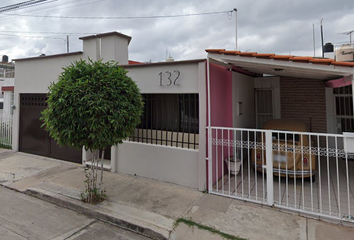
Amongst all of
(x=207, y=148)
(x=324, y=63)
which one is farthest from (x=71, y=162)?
(x=324, y=63)

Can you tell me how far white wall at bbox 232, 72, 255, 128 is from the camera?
647 cm

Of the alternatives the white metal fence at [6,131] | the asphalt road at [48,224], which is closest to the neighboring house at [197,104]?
the white metal fence at [6,131]

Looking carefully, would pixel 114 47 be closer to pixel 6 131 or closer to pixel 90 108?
pixel 90 108

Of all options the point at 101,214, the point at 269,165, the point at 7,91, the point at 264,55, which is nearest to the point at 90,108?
the point at 101,214

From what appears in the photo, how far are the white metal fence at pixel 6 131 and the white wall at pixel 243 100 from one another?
29.4ft

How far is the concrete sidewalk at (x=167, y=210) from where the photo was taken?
343 centimetres

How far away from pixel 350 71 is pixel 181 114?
3.47m

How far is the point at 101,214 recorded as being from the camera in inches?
157

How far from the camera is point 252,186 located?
508 centimetres

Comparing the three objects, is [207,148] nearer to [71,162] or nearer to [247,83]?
[247,83]

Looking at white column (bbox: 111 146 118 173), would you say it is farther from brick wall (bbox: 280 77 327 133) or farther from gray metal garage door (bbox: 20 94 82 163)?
brick wall (bbox: 280 77 327 133)

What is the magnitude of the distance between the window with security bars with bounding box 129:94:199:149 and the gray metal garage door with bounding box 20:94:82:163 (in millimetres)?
3220

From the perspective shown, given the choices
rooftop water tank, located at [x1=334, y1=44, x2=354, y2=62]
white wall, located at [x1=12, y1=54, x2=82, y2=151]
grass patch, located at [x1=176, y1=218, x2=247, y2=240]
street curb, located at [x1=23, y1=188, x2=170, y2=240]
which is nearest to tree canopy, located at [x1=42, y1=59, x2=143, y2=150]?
street curb, located at [x1=23, y1=188, x2=170, y2=240]

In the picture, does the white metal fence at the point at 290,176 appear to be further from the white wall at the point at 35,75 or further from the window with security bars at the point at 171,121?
the white wall at the point at 35,75
